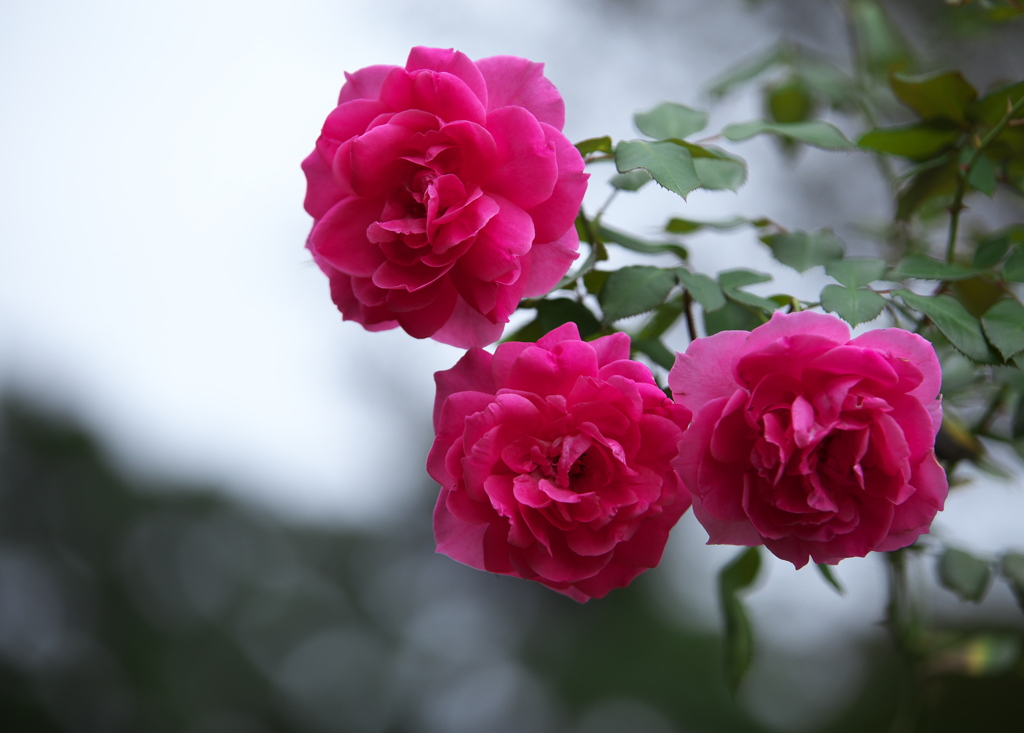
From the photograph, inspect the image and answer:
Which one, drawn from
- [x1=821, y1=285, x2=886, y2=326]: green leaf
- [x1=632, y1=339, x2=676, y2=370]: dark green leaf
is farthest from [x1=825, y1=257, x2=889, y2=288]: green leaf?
[x1=632, y1=339, x2=676, y2=370]: dark green leaf

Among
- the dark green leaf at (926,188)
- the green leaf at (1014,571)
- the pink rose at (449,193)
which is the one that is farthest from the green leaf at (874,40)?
the pink rose at (449,193)

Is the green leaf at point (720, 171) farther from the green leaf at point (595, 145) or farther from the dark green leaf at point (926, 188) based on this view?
the dark green leaf at point (926, 188)

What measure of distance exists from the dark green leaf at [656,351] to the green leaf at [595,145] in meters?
0.13

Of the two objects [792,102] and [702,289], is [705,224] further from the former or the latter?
[792,102]

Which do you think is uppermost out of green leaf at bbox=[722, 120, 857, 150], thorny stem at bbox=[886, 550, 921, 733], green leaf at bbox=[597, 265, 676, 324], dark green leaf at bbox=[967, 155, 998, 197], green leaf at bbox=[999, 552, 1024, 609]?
green leaf at bbox=[722, 120, 857, 150]

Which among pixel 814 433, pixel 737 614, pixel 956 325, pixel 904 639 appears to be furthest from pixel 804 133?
pixel 904 639

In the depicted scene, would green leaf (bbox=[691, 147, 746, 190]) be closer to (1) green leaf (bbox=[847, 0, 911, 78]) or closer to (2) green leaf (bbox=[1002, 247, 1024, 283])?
(2) green leaf (bbox=[1002, 247, 1024, 283])

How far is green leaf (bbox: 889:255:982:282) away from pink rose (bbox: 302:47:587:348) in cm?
23

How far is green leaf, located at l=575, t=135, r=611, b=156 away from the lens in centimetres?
44

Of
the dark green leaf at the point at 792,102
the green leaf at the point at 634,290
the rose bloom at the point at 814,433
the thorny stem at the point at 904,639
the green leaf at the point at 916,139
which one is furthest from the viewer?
the dark green leaf at the point at 792,102

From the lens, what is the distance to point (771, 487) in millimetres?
332

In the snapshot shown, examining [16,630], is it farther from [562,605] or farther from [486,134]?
[486,134]

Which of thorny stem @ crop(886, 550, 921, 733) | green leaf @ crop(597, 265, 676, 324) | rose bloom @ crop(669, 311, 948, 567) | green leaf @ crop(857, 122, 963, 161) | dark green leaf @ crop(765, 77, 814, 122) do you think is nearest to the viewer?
rose bloom @ crop(669, 311, 948, 567)

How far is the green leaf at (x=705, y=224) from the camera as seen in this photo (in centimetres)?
55
